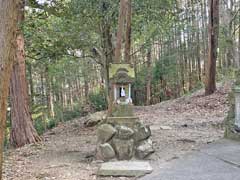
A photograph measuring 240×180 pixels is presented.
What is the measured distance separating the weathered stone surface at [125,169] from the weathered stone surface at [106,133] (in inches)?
21.0

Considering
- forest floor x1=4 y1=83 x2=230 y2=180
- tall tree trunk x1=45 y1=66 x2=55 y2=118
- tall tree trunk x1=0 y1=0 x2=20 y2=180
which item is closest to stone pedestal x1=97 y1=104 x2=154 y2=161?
forest floor x1=4 y1=83 x2=230 y2=180

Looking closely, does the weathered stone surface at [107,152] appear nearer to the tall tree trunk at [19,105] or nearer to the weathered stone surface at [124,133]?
the weathered stone surface at [124,133]

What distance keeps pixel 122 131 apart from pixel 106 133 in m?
0.28

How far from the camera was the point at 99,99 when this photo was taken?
16.8m

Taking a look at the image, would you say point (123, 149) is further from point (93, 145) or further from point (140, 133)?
point (93, 145)

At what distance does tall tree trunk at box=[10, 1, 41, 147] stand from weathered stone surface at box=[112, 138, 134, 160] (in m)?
3.13

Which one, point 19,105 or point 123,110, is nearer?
point 123,110

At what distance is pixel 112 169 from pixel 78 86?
18.1m

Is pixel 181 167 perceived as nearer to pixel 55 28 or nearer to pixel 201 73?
pixel 55 28

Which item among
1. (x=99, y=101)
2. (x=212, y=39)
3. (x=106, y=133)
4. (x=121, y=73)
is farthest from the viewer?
(x=99, y=101)

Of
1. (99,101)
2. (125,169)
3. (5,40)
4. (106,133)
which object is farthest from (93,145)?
(99,101)

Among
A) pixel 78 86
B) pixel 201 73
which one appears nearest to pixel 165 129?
pixel 201 73

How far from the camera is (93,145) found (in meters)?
7.59

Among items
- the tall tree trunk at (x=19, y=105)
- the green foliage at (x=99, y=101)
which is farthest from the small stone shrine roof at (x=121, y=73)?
the green foliage at (x=99, y=101)
